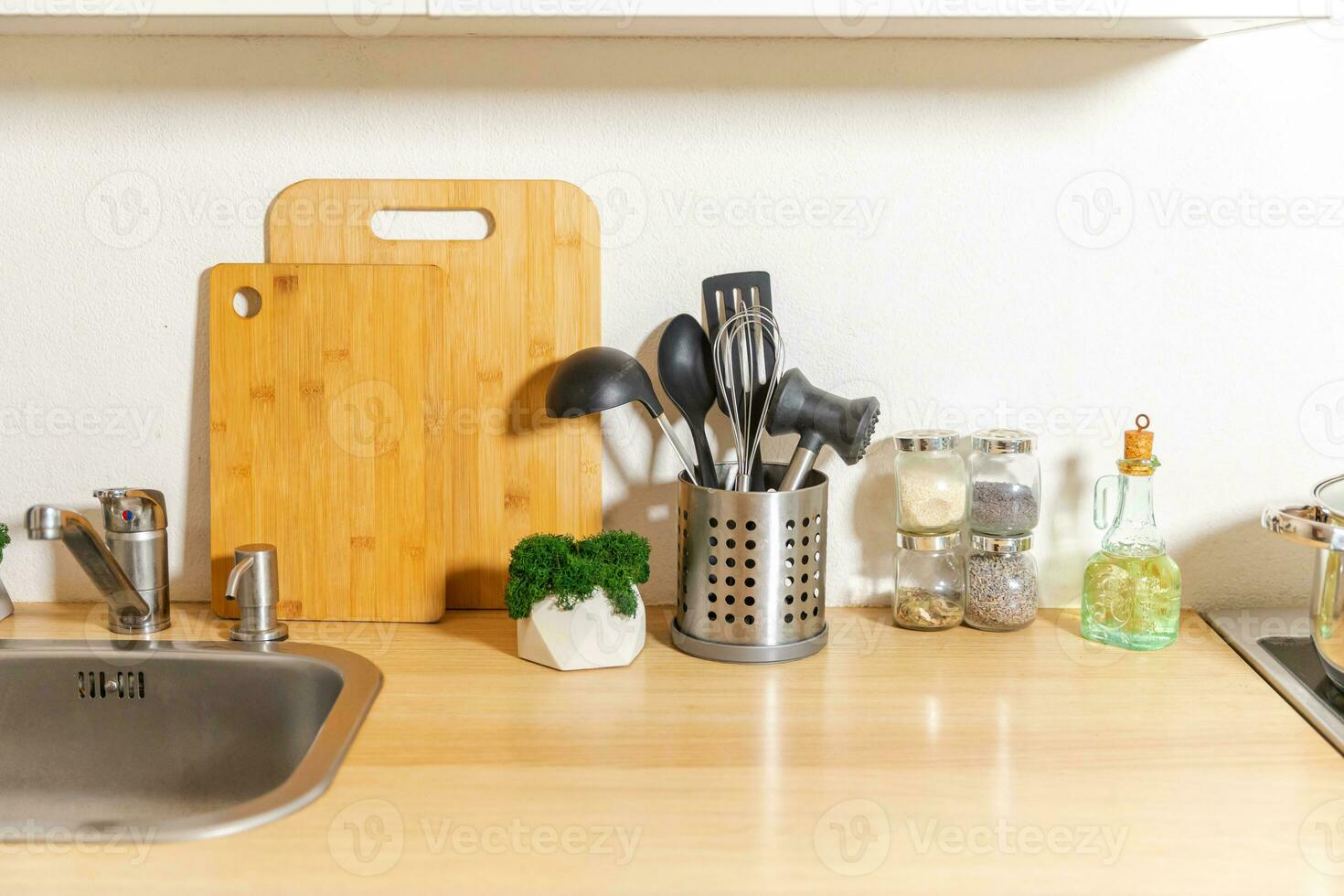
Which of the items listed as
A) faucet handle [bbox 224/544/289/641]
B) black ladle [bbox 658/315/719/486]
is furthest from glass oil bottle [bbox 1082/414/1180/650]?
faucet handle [bbox 224/544/289/641]

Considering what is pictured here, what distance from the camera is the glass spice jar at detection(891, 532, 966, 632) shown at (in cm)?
106

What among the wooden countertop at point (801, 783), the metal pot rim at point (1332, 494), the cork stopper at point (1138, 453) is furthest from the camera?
the cork stopper at point (1138, 453)

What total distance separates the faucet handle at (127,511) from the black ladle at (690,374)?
0.52 meters

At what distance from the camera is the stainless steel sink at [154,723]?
964 millimetres

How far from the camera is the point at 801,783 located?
2.47ft

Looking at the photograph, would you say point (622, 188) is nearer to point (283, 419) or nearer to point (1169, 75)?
point (283, 419)

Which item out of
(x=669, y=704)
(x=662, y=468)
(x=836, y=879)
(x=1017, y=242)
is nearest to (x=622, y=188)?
(x=662, y=468)

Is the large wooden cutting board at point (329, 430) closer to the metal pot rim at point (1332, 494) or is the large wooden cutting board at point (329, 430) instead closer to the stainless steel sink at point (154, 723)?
the stainless steel sink at point (154, 723)

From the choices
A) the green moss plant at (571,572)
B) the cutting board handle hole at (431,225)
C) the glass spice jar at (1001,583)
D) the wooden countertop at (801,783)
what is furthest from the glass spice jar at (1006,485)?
the cutting board handle hole at (431,225)

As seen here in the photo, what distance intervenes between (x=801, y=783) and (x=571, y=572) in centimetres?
28

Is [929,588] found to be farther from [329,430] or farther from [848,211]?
[329,430]

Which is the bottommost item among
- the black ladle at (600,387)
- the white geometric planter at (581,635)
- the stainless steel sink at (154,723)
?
the stainless steel sink at (154,723)

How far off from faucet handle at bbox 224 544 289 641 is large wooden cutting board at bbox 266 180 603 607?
0.17 metres

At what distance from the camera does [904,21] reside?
946mm
